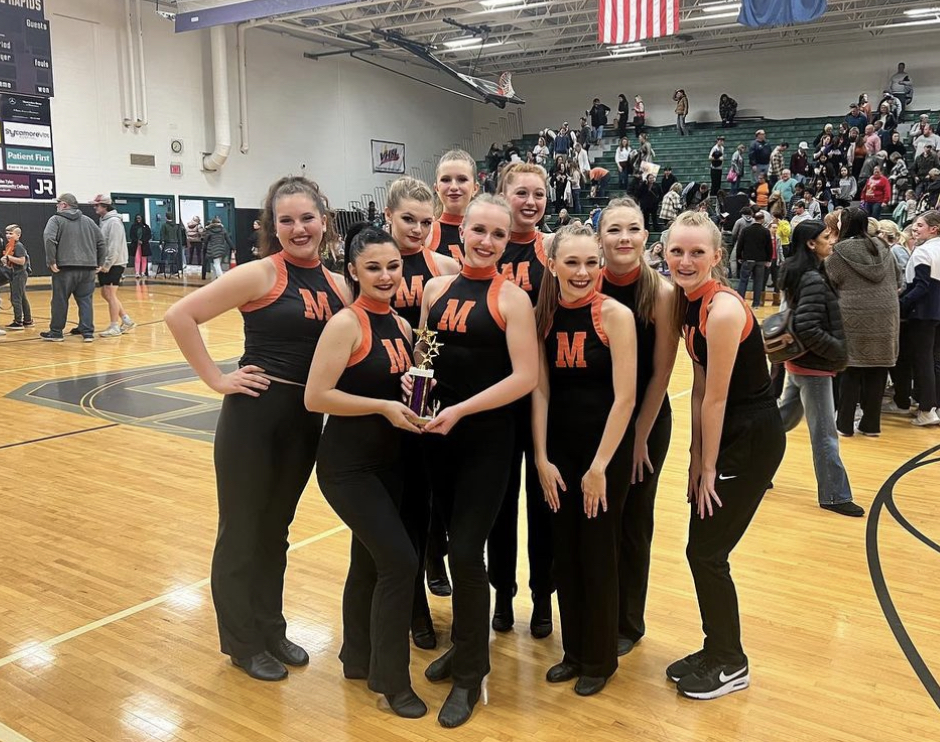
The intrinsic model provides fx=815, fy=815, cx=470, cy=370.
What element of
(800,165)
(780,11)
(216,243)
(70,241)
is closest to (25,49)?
(216,243)

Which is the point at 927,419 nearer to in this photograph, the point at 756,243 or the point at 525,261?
the point at 525,261

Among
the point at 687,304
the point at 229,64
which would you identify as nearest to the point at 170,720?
the point at 687,304

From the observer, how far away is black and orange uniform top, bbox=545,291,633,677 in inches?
108

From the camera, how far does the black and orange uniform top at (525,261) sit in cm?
315

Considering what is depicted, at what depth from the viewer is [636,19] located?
14531mm

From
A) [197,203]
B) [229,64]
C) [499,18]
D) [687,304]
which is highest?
[499,18]

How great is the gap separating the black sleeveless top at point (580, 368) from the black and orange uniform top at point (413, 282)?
63 cm

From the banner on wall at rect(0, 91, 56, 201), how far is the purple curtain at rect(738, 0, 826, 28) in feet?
50.2

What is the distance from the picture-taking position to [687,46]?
86.3 feet

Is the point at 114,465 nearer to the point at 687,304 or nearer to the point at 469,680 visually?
the point at 469,680

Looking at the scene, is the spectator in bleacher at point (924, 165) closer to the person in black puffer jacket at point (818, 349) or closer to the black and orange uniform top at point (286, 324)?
the person in black puffer jacket at point (818, 349)

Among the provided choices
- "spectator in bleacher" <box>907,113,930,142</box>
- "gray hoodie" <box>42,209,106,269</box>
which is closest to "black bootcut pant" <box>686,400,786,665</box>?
"gray hoodie" <box>42,209,106,269</box>

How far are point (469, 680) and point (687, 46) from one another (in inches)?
1069

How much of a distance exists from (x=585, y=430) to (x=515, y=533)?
0.73 meters
